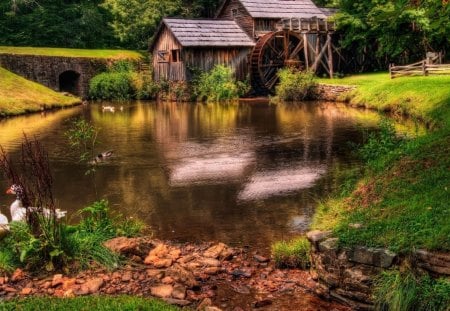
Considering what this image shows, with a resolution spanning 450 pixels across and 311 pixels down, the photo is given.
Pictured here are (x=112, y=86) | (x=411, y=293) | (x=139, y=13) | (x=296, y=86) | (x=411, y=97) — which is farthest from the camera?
(x=139, y=13)

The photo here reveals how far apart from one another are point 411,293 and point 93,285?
3833 millimetres

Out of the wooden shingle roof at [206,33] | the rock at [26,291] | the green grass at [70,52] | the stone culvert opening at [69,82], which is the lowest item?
the rock at [26,291]

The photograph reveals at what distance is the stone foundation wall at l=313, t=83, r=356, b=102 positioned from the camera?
31.3 m

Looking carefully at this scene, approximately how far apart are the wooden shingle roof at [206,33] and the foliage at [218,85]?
1.87 m

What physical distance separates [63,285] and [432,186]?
5432mm

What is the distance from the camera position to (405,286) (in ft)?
20.1

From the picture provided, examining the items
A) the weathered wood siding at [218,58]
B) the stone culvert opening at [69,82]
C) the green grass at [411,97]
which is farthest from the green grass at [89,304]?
the stone culvert opening at [69,82]

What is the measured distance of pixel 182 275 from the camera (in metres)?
7.39

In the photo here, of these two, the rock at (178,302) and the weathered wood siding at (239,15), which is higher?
the weathered wood siding at (239,15)

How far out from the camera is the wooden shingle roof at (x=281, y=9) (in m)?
38.3

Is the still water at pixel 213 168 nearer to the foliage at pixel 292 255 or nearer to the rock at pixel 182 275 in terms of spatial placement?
the foliage at pixel 292 255

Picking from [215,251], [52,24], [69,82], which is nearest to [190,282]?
[215,251]

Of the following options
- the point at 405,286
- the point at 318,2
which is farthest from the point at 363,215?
the point at 318,2

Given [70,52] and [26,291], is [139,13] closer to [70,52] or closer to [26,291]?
[70,52]
